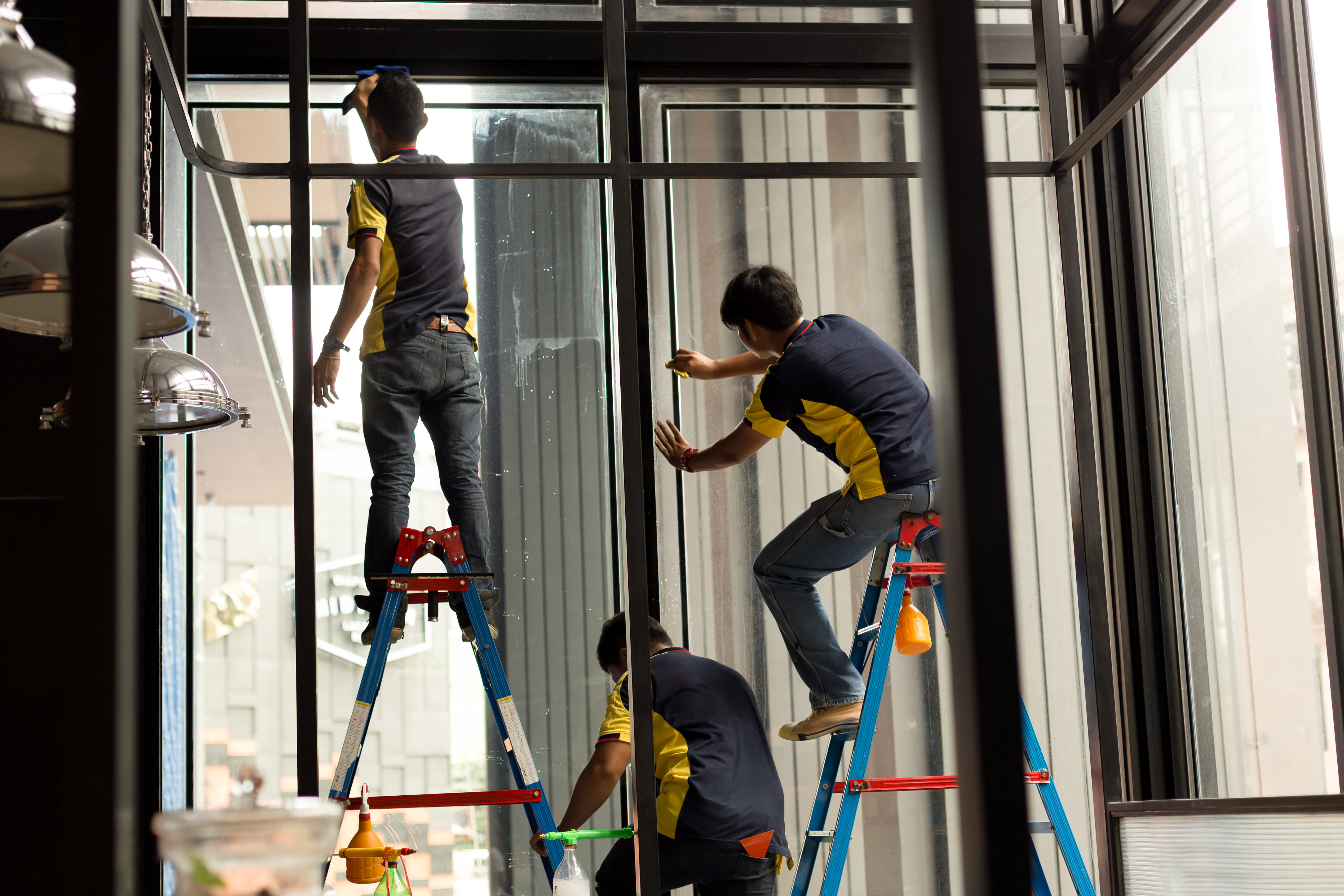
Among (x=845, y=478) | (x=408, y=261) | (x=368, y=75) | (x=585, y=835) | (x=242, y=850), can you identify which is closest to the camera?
(x=242, y=850)

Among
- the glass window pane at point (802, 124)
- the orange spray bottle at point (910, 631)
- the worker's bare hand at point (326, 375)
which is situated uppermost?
the glass window pane at point (802, 124)

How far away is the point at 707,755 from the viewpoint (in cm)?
312

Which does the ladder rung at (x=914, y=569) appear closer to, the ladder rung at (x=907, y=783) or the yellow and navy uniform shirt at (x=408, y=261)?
the ladder rung at (x=907, y=783)

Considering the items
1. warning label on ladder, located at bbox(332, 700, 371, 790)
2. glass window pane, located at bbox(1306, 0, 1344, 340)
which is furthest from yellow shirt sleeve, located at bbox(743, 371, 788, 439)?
glass window pane, located at bbox(1306, 0, 1344, 340)

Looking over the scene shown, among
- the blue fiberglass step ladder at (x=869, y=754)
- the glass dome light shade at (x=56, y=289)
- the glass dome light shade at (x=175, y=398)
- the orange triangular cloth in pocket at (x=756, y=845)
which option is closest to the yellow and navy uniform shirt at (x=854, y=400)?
the blue fiberglass step ladder at (x=869, y=754)

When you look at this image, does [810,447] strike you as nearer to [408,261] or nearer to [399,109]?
[408,261]

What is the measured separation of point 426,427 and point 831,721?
1351 millimetres

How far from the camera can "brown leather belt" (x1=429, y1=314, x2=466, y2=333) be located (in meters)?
3.19

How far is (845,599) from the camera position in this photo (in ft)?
12.6

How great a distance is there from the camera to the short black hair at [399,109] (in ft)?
10.7

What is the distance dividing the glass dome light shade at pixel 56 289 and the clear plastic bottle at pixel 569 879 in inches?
54.7

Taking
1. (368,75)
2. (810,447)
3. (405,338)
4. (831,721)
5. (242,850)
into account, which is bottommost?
(831,721)

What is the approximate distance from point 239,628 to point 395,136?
1529mm

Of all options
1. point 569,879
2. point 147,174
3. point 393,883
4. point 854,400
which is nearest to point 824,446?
point 854,400
